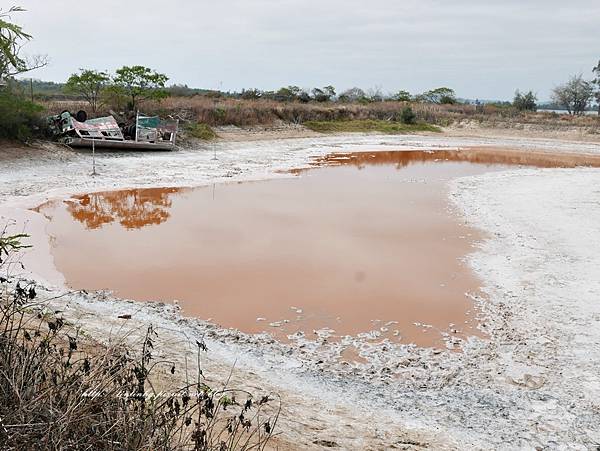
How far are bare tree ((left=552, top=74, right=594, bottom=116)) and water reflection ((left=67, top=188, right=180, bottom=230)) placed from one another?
2070 inches

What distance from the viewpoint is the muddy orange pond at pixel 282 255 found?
7566mm

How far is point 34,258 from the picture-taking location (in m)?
9.09

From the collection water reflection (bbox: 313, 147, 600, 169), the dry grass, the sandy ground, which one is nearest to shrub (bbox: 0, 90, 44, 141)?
the dry grass

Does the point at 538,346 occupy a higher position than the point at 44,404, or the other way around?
the point at 44,404

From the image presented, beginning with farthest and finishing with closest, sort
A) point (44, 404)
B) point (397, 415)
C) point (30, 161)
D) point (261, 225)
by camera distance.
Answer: point (30, 161) < point (261, 225) < point (397, 415) < point (44, 404)

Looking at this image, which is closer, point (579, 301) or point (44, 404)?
point (44, 404)

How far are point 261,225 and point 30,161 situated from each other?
9645 mm

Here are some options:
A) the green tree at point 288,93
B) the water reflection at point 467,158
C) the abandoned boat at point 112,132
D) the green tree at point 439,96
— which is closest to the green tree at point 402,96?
the green tree at point 439,96

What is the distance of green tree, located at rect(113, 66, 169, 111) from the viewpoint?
2521 cm

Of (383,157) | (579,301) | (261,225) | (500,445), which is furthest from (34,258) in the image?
(383,157)

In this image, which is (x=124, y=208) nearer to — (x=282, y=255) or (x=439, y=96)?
(x=282, y=255)

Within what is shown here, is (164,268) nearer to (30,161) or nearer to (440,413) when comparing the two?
(440,413)

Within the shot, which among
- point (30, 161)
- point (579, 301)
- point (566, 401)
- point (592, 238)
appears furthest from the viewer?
point (30, 161)

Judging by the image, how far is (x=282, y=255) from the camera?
9977mm
